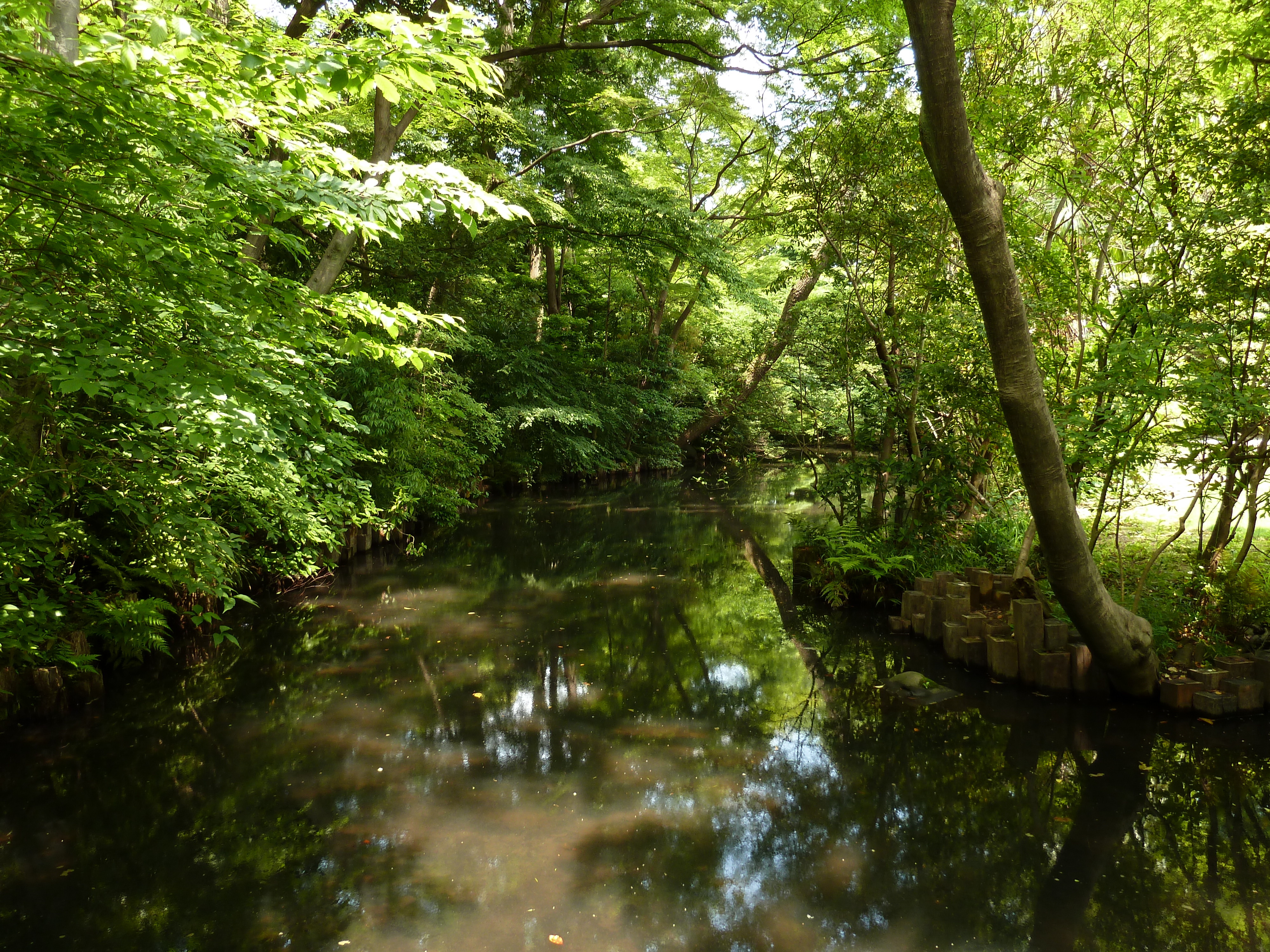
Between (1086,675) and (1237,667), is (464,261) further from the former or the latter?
(1237,667)

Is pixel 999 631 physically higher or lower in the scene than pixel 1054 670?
higher

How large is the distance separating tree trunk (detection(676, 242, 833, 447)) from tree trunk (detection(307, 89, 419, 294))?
461 centimetres

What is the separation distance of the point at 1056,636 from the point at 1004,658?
1.42 ft

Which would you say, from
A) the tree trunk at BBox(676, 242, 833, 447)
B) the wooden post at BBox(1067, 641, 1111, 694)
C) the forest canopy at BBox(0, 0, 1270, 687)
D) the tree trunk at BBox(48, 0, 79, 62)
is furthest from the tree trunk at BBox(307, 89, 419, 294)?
the wooden post at BBox(1067, 641, 1111, 694)

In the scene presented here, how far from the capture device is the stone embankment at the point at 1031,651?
5.02 meters

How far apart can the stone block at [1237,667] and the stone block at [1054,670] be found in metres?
0.89

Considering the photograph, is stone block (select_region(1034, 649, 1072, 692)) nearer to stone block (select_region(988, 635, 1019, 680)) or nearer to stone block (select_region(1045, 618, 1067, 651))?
stone block (select_region(1045, 618, 1067, 651))

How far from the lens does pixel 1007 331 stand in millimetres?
4137

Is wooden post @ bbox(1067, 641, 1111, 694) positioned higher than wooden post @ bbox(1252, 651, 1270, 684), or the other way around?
wooden post @ bbox(1252, 651, 1270, 684)

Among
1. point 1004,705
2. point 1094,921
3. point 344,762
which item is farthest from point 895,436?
point 344,762

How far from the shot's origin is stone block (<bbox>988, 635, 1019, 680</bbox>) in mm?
5719

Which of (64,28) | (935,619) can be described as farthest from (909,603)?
(64,28)

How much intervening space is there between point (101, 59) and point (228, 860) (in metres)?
3.45

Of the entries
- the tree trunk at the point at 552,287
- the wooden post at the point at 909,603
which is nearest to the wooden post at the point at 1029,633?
the wooden post at the point at 909,603
